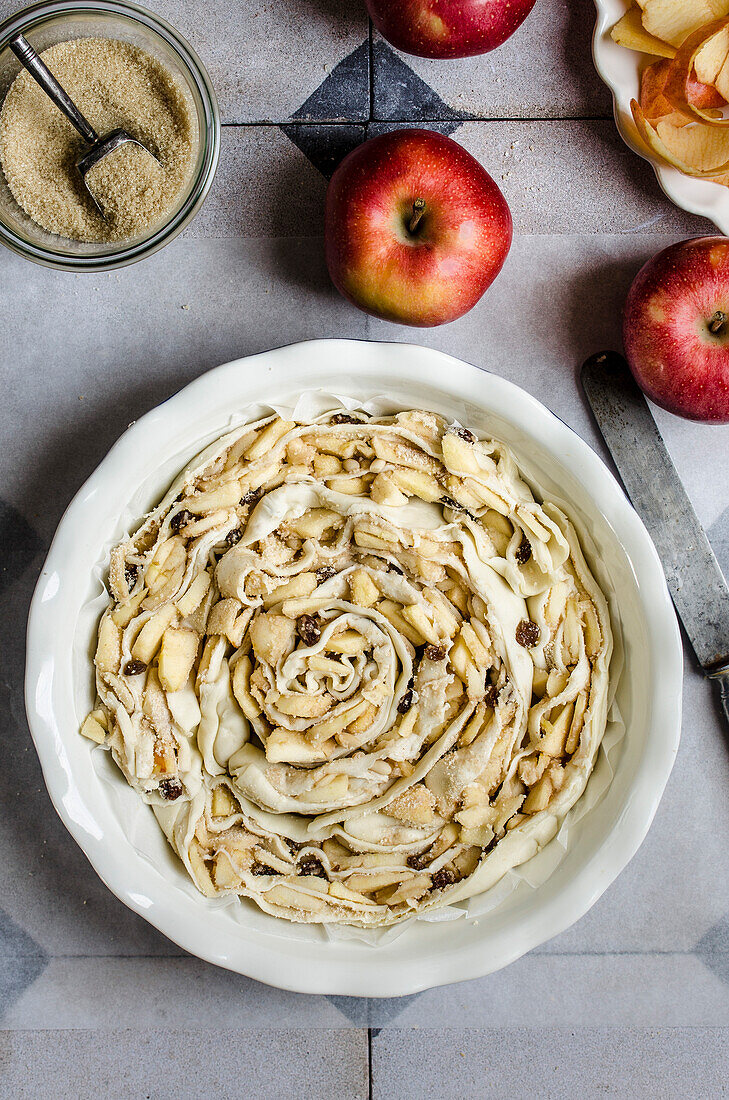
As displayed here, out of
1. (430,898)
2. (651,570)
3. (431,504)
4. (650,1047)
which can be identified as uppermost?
(431,504)

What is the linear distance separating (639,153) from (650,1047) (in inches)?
40.9

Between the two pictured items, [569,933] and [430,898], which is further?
[569,933]

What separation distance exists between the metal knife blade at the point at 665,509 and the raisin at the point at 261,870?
0.52m

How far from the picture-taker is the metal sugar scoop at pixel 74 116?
0.74 meters

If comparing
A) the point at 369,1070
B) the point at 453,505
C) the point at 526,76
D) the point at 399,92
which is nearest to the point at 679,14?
the point at 526,76

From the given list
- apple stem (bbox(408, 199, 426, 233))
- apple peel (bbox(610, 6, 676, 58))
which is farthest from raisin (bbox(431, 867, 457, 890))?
apple peel (bbox(610, 6, 676, 58))

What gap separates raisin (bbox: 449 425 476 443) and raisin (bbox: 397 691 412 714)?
26 cm

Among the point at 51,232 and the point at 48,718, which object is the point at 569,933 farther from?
the point at 51,232

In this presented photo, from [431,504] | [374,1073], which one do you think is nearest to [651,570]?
[431,504]

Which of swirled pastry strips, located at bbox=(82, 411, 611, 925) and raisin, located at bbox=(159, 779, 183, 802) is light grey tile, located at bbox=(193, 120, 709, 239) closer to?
swirled pastry strips, located at bbox=(82, 411, 611, 925)

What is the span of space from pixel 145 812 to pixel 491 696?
0.38 m

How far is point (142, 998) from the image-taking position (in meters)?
0.95

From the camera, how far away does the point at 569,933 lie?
3.13ft

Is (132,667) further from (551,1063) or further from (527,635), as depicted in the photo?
(551,1063)
